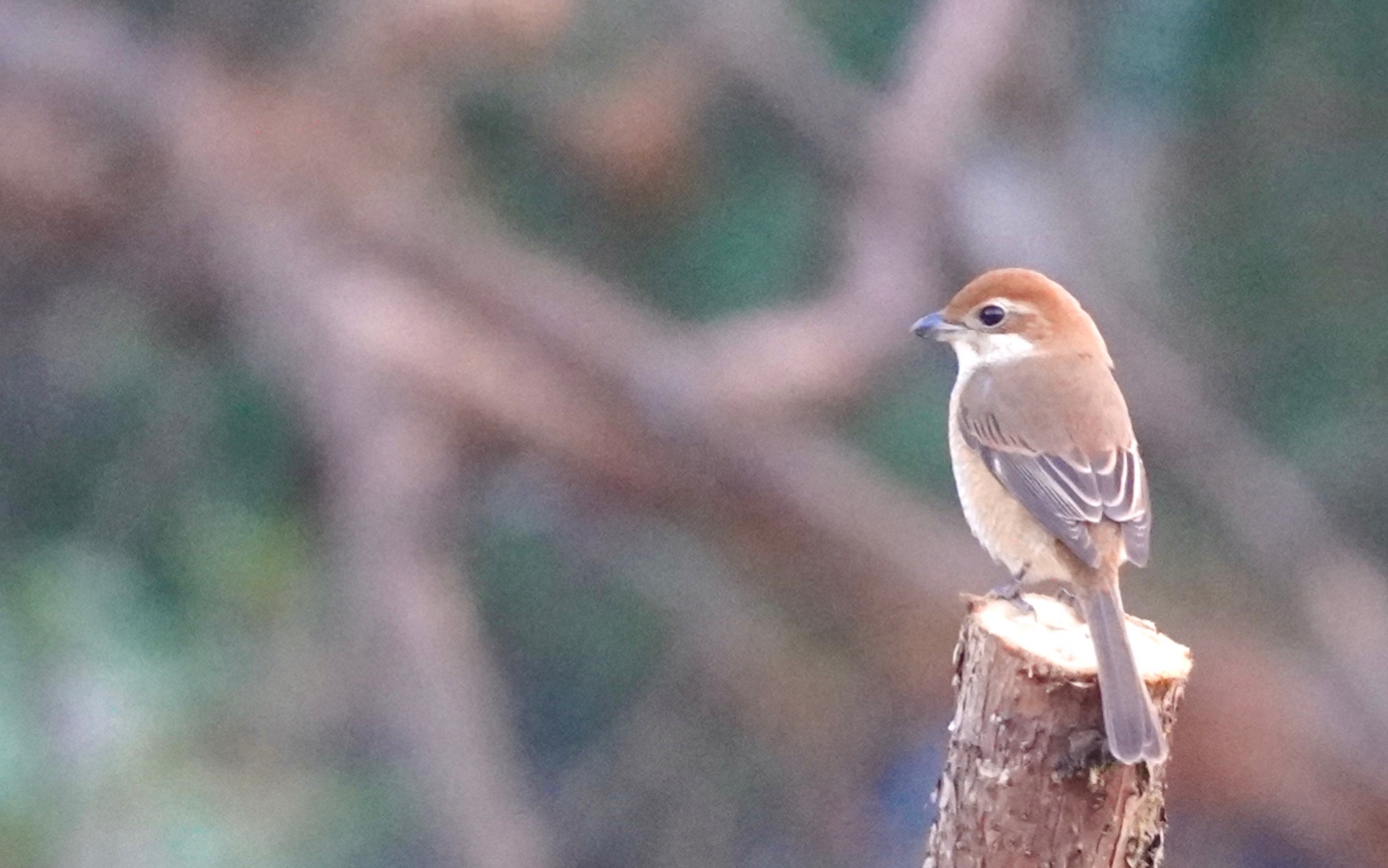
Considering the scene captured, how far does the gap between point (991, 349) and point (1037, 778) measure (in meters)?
1.23

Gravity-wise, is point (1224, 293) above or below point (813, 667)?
above

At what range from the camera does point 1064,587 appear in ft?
8.89

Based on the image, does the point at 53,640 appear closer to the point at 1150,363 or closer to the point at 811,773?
the point at 811,773

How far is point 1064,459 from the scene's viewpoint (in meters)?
2.90

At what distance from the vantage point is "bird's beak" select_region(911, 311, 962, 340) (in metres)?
3.16

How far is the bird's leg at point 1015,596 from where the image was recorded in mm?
2459

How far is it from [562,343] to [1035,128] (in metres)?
1.86

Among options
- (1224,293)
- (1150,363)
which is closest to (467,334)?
(1150,363)

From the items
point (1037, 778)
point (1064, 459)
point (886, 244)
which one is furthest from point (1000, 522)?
point (886, 244)

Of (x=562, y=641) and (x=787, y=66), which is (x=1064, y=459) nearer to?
(x=787, y=66)

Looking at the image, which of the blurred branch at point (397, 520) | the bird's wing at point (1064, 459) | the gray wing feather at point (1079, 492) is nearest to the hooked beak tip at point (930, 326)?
Answer: the bird's wing at point (1064, 459)

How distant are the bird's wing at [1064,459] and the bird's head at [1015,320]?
8cm

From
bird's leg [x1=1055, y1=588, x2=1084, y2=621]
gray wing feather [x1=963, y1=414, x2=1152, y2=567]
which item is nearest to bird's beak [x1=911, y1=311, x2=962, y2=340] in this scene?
gray wing feather [x1=963, y1=414, x2=1152, y2=567]

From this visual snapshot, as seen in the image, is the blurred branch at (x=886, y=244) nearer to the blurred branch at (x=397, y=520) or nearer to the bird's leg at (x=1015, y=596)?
the blurred branch at (x=397, y=520)
